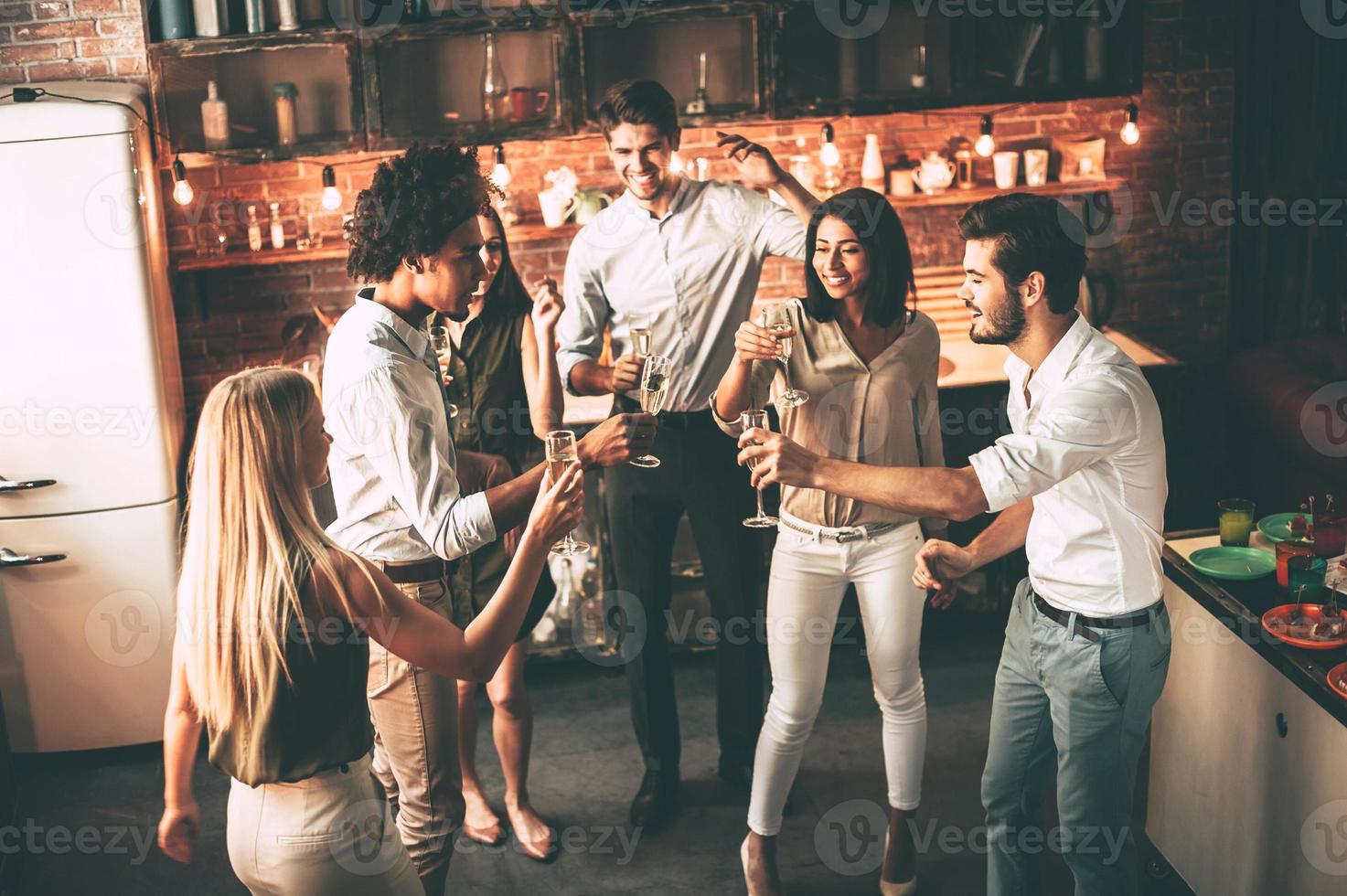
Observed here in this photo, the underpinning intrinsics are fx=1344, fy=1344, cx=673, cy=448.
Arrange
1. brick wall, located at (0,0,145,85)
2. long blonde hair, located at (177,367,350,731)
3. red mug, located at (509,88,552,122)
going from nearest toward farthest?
1. long blonde hair, located at (177,367,350,731)
2. brick wall, located at (0,0,145,85)
3. red mug, located at (509,88,552,122)

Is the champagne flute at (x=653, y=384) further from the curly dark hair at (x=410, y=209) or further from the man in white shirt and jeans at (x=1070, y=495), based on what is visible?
the curly dark hair at (x=410, y=209)

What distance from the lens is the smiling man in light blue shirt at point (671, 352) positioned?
339 centimetres

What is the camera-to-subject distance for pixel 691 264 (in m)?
3.44

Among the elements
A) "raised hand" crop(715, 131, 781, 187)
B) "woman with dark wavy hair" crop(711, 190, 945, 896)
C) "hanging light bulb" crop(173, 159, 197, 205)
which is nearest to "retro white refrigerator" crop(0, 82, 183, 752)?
"hanging light bulb" crop(173, 159, 197, 205)

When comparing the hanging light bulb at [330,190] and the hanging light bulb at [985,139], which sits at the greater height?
the hanging light bulb at [985,139]

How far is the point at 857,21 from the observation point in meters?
4.45

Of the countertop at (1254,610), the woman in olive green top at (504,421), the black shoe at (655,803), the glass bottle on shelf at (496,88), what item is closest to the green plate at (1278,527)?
the countertop at (1254,610)

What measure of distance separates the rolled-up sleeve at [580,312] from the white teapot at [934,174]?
1.75 m

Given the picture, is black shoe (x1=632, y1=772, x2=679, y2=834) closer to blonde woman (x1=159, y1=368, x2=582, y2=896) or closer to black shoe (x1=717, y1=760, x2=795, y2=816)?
black shoe (x1=717, y1=760, x2=795, y2=816)

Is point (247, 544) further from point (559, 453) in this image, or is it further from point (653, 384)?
point (653, 384)

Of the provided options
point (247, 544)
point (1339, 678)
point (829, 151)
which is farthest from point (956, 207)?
point (247, 544)

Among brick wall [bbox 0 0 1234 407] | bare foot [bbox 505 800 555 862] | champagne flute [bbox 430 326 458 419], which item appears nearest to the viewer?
champagne flute [bbox 430 326 458 419]

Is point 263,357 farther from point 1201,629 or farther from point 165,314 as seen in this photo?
point 1201,629

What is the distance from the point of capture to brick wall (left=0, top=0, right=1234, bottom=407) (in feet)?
15.6
